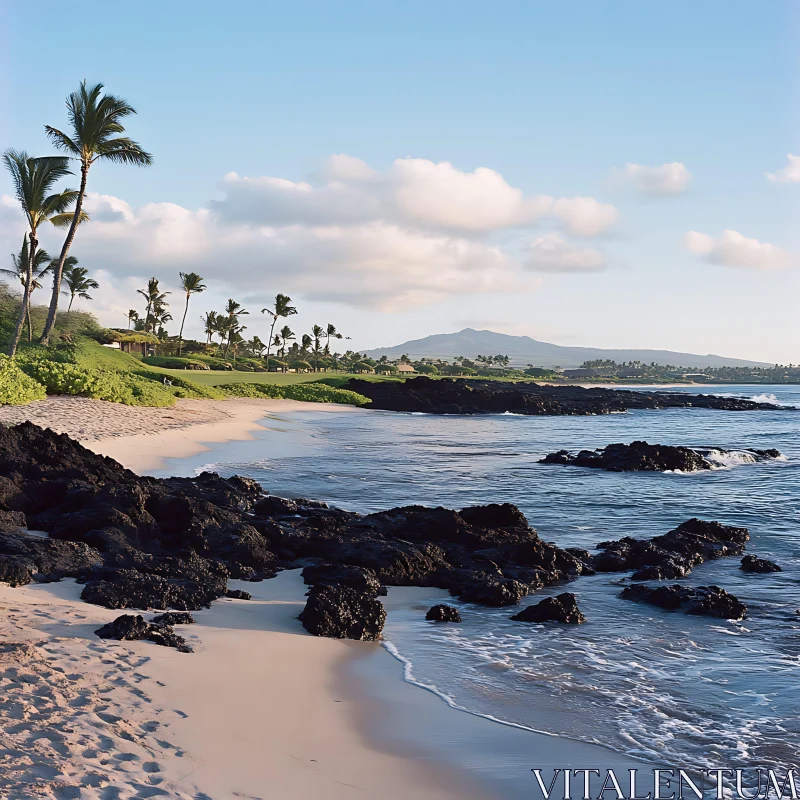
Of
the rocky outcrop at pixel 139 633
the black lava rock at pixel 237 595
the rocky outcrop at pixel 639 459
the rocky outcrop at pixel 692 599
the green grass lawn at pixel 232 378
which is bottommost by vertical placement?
the black lava rock at pixel 237 595

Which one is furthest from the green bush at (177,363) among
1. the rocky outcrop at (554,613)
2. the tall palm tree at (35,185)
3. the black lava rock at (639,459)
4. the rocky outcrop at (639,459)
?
the rocky outcrop at (554,613)

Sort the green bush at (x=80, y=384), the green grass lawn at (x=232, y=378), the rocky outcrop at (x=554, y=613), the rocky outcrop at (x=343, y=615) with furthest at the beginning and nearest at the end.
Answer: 1. the green grass lawn at (x=232, y=378)
2. the green bush at (x=80, y=384)
3. the rocky outcrop at (x=554, y=613)
4. the rocky outcrop at (x=343, y=615)

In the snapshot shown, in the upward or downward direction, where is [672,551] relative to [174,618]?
upward

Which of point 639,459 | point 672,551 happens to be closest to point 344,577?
point 672,551

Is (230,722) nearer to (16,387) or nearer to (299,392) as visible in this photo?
(16,387)

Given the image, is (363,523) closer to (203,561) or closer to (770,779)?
(203,561)

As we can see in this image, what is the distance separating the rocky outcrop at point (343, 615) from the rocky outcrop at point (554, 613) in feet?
6.04

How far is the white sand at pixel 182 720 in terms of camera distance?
414cm

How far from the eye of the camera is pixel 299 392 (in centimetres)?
5622

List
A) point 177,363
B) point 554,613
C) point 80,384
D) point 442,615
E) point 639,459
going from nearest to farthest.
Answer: point 442,615
point 554,613
point 639,459
point 80,384
point 177,363

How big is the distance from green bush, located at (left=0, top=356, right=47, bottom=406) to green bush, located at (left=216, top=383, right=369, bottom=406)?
75.3 ft

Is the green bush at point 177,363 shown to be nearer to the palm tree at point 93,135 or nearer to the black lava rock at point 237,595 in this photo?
the palm tree at point 93,135

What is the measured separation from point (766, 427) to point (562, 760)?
4857 centimetres

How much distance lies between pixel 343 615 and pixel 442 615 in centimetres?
137
